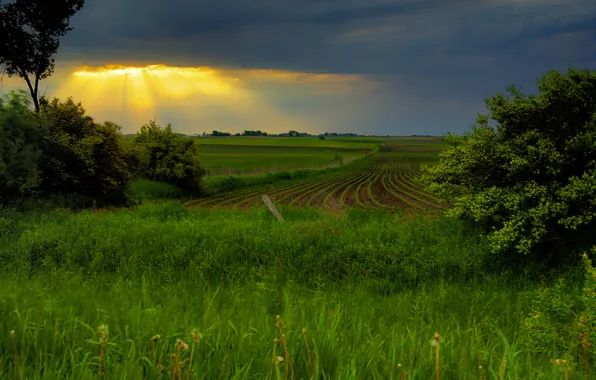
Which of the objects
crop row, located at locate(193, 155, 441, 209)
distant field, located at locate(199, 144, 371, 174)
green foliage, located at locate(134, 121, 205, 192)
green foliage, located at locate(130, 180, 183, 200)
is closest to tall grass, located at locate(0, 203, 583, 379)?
crop row, located at locate(193, 155, 441, 209)

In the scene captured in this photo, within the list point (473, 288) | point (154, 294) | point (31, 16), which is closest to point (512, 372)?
point (154, 294)

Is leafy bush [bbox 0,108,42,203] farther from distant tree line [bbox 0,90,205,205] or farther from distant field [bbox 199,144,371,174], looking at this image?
distant field [bbox 199,144,371,174]

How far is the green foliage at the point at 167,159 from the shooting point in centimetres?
3105

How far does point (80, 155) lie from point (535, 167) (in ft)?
73.2

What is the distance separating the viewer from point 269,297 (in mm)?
7324

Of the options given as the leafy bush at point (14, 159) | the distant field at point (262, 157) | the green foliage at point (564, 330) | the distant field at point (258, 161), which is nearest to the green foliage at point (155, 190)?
the distant field at point (258, 161)

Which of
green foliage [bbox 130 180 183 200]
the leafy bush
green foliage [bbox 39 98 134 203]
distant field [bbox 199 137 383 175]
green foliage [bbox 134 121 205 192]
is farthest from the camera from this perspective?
distant field [bbox 199 137 383 175]

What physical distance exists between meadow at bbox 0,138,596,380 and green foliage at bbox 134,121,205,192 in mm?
14413

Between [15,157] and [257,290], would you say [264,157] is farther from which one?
[257,290]

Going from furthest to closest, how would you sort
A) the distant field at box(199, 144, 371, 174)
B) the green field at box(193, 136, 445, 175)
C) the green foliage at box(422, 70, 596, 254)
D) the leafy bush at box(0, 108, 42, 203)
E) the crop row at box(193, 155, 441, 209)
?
the green field at box(193, 136, 445, 175) → the distant field at box(199, 144, 371, 174) → the crop row at box(193, 155, 441, 209) → the leafy bush at box(0, 108, 42, 203) → the green foliage at box(422, 70, 596, 254)

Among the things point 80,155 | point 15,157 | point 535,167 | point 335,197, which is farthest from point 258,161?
point 535,167

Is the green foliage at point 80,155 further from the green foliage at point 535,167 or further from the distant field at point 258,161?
the green foliage at point 535,167

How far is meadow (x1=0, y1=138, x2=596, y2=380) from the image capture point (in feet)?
9.14

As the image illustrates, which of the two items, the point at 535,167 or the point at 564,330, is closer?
the point at 564,330
